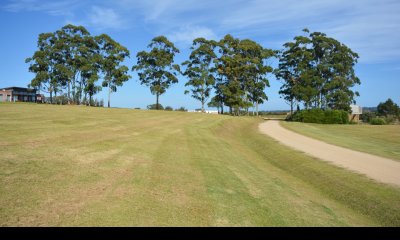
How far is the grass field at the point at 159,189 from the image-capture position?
693 cm

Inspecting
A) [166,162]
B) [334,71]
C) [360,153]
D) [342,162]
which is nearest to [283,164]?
[342,162]

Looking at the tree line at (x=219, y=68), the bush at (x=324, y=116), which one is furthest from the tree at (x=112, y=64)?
the bush at (x=324, y=116)

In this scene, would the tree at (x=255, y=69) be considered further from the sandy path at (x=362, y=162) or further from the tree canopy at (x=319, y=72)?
the sandy path at (x=362, y=162)

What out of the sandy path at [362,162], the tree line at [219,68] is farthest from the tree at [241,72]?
the sandy path at [362,162]

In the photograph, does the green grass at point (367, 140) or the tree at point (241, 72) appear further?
the tree at point (241, 72)

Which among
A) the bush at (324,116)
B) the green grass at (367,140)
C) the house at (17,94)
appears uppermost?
the house at (17,94)

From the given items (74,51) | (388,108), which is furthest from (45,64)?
(388,108)

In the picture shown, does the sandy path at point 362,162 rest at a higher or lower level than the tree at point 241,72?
lower

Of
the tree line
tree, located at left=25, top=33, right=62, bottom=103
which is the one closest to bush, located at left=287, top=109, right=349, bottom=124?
the tree line

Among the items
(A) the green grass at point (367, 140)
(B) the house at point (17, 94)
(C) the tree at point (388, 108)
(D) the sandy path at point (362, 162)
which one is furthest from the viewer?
(C) the tree at point (388, 108)

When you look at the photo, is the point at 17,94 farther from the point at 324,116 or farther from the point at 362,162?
the point at 362,162

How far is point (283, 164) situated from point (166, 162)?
21.1 feet

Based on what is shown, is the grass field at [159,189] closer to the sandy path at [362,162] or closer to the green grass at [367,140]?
the sandy path at [362,162]

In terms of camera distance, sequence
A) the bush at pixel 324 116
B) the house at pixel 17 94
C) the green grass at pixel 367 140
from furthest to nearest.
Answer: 1. the house at pixel 17 94
2. the bush at pixel 324 116
3. the green grass at pixel 367 140
